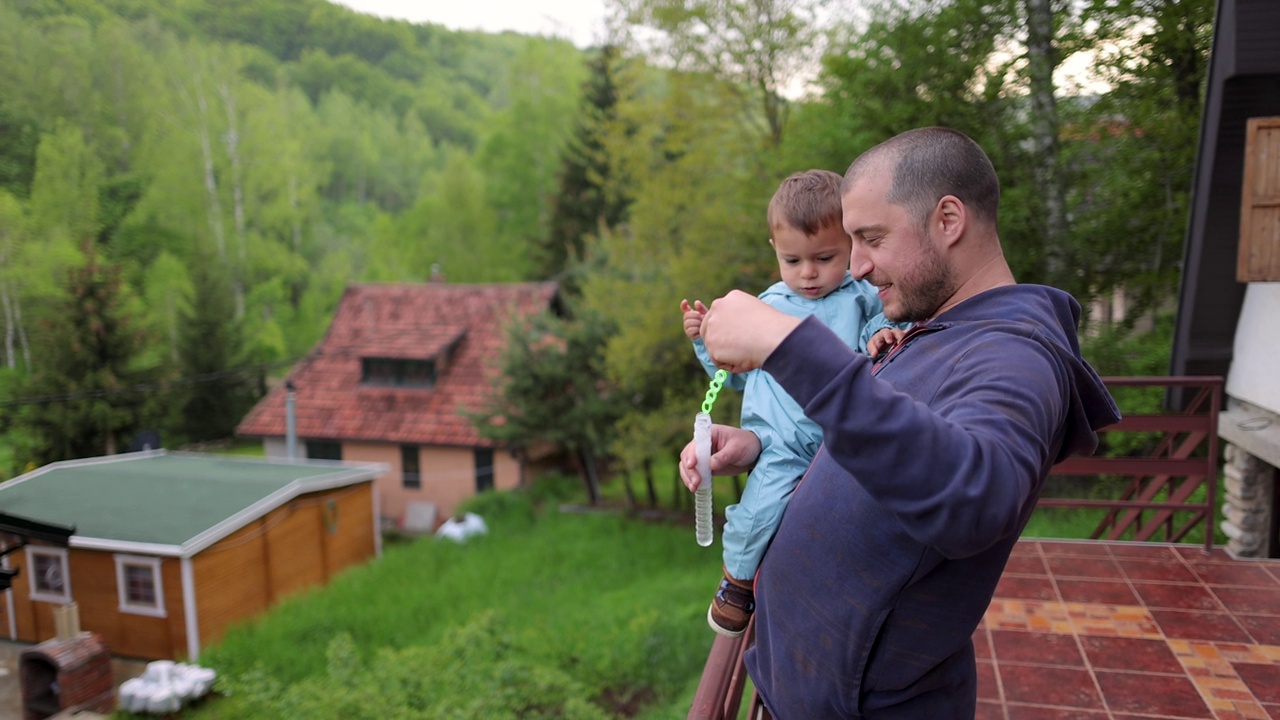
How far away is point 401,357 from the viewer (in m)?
22.0

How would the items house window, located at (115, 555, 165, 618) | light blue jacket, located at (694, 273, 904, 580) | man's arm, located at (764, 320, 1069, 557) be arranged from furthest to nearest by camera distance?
house window, located at (115, 555, 165, 618)
light blue jacket, located at (694, 273, 904, 580)
man's arm, located at (764, 320, 1069, 557)

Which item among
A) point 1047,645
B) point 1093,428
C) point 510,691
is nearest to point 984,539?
point 1093,428

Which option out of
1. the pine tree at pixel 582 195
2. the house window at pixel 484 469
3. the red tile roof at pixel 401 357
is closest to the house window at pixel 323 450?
the red tile roof at pixel 401 357

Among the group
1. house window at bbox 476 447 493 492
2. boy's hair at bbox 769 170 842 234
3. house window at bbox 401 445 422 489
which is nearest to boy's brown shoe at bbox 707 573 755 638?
boy's hair at bbox 769 170 842 234

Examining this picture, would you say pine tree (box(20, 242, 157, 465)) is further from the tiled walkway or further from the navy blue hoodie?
the navy blue hoodie

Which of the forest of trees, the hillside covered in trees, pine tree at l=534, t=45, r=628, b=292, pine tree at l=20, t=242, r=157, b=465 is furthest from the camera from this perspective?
pine tree at l=534, t=45, r=628, b=292

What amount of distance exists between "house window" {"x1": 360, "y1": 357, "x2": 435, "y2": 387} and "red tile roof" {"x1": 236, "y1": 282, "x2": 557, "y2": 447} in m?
0.20

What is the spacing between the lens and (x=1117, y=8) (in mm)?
A: 8797

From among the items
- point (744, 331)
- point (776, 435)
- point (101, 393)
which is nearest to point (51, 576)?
point (101, 393)

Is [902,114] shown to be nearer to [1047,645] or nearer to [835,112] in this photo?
[835,112]

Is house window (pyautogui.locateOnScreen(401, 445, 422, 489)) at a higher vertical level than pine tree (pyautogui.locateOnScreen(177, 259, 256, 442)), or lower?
lower

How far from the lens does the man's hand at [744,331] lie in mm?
980

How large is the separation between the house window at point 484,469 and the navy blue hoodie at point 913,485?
19.3 metres

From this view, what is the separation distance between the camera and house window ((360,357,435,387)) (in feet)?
72.4
